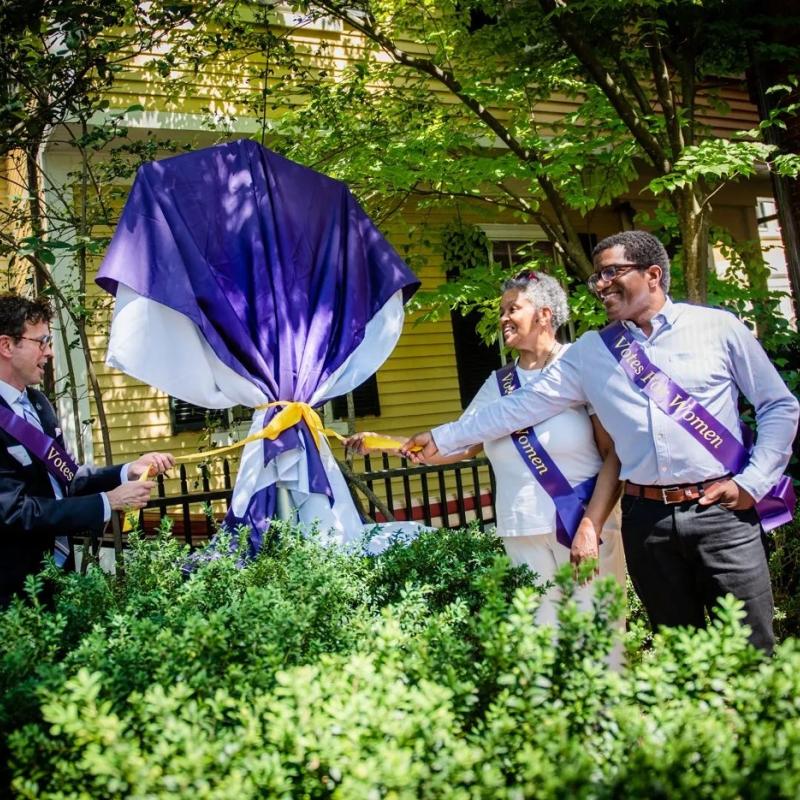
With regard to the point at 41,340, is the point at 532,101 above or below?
above

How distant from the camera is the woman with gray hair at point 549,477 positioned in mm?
3553

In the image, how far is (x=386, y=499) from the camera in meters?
8.01

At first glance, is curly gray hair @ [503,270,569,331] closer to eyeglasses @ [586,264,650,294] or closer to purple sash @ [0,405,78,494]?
eyeglasses @ [586,264,650,294]

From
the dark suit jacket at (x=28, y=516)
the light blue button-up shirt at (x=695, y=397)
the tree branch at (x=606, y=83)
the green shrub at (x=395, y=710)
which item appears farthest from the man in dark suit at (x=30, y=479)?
the tree branch at (x=606, y=83)

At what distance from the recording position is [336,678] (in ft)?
6.91

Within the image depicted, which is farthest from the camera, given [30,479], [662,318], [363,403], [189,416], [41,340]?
[363,403]

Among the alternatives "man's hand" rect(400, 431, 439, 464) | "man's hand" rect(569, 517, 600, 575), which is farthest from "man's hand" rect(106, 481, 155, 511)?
"man's hand" rect(569, 517, 600, 575)

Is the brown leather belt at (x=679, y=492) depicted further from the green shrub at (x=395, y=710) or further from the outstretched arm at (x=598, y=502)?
the green shrub at (x=395, y=710)

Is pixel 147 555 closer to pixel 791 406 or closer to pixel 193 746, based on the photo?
pixel 193 746

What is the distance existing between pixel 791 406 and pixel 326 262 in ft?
7.54

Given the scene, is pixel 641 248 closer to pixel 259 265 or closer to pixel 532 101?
pixel 259 265

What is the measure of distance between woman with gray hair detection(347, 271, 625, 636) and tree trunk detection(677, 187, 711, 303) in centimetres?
360

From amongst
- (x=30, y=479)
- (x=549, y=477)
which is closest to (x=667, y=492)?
(x=549, y=477)

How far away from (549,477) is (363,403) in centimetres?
711
